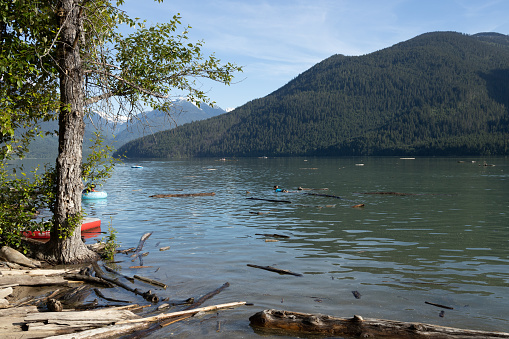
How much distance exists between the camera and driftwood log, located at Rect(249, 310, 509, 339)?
336 inches

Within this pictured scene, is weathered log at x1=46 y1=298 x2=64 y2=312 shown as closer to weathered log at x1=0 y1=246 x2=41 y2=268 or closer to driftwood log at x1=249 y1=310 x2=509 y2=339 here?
weathered log at x1=0 y1=246 x2=41 y2=268

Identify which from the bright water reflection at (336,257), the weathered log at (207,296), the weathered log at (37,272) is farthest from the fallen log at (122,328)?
the weathered log at (37,272)

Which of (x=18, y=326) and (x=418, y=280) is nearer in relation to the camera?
(x=18, y=326)

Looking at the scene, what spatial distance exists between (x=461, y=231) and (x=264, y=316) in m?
19.8

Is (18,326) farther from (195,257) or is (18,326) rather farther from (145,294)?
(195,257)

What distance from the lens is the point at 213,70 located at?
16.5 metres

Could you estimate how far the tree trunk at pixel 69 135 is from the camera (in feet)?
46.9

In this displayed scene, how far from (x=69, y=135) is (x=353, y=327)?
11.2 metres

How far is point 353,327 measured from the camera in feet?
30.4

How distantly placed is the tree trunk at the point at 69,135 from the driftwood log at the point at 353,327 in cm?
808

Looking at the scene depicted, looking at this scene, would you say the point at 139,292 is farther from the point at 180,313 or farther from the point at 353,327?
the point at 353,327

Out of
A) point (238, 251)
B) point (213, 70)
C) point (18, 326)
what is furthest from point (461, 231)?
point (18, 326)

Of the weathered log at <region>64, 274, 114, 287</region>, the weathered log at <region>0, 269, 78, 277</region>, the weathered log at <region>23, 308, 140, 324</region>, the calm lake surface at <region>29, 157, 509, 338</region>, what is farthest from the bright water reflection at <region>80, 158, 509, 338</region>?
the weathered log at <region>0, 269, 78, 277</region>

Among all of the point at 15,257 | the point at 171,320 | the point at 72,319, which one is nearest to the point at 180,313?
the point at 171,320
